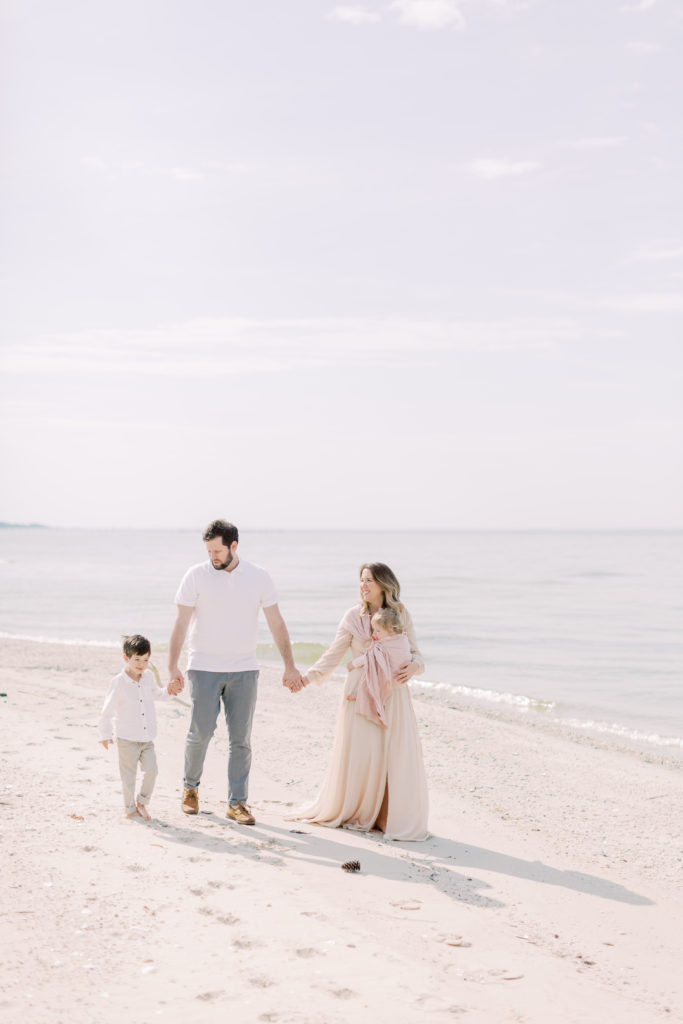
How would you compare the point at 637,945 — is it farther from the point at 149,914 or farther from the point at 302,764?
the point at 302,764

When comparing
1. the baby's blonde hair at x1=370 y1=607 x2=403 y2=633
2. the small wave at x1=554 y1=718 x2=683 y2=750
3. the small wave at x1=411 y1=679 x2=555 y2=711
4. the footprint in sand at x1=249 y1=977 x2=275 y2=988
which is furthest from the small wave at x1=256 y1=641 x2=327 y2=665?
the footprint in sand at x1=249 y1=977 x2=275 y2=988

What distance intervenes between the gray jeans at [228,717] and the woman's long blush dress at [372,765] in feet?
1.82

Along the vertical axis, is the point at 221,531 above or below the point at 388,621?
above

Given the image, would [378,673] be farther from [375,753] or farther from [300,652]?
[300,652]

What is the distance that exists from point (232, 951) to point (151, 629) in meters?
22.7

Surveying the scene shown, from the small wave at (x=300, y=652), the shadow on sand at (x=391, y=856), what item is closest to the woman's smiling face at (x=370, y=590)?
the shadow on sand at (x=391, y=856)

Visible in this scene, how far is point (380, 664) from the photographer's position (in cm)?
667

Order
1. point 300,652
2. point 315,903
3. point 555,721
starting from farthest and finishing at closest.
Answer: point 300,652
point 555,721
point 315,903

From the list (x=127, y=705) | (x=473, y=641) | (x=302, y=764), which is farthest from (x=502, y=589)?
(x=127, y=705)

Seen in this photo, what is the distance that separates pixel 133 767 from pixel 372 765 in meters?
1.76

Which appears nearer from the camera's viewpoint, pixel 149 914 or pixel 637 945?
pixel 149 914

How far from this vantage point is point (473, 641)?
2397 centimetres

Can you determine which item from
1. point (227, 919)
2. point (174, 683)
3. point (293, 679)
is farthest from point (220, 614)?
point (227, 919)

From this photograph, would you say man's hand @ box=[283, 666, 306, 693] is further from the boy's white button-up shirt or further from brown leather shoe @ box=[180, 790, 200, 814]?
brown leather shoe @ box=[180, 790, 200, 814]
